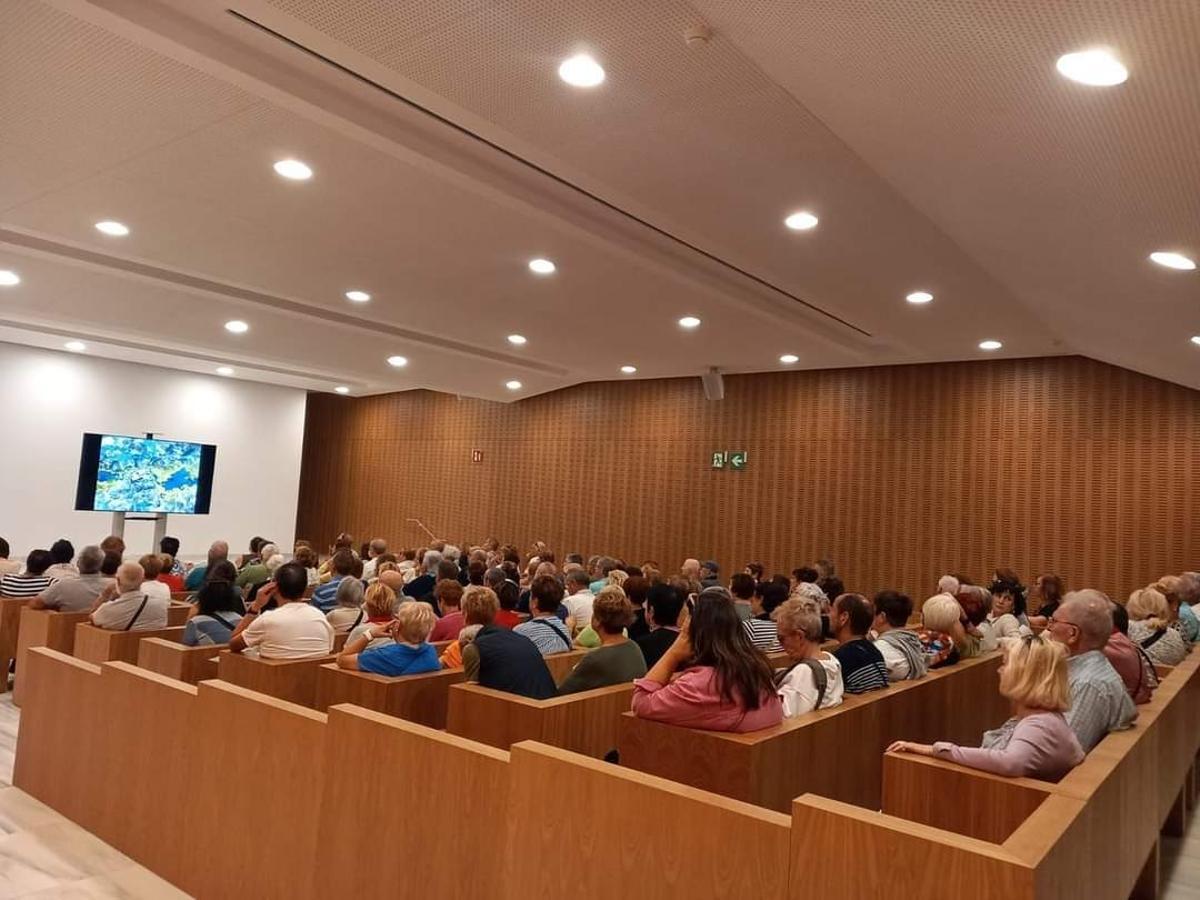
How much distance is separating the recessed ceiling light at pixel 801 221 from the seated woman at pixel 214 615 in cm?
420

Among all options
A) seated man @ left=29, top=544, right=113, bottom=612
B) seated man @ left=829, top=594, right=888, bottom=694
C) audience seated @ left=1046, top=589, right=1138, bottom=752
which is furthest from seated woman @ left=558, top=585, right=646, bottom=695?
seated man @ left=29, top=544, right=113, bottom=612

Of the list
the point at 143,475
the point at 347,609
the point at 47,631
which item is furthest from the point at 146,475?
the point at 347,609

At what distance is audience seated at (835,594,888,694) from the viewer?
403 centimetres

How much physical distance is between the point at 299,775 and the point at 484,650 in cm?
92

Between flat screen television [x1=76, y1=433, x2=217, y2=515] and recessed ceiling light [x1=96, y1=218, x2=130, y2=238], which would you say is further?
flat screen television [x1=76, y1=433, x2=217, y2=515]

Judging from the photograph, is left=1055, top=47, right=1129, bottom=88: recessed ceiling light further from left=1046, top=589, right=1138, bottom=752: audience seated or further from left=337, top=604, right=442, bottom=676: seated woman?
left=337, top=604, right=442, bottom=676: seated woman

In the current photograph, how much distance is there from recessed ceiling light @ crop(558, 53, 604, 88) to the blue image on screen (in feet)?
37.8

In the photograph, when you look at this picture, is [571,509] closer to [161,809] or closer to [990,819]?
[161,809]

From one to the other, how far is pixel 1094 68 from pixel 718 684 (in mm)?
2396

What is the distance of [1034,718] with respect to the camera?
2.73m

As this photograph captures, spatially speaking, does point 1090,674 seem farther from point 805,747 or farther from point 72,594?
point 72,594

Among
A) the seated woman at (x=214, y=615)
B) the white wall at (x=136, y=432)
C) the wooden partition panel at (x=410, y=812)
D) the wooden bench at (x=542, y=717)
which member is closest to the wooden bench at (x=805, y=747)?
the wooden bench at (x=542, y=717)

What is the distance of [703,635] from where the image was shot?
10.3 ft

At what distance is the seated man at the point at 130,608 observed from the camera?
17.9ft
